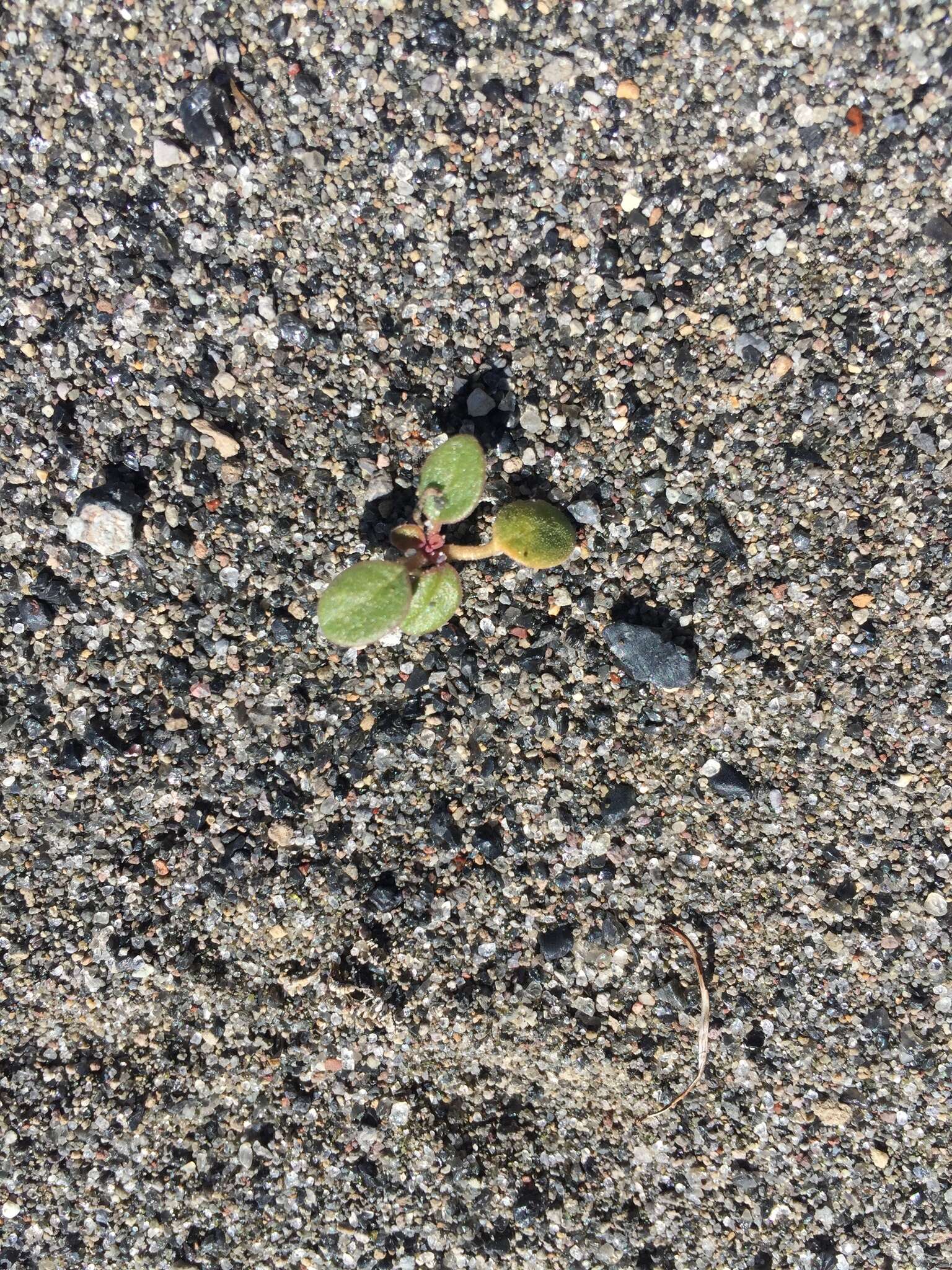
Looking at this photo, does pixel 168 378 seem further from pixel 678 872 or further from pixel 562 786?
pixel 678 872

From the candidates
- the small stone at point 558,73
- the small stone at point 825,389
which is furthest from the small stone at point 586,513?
the small stone at point 558,73

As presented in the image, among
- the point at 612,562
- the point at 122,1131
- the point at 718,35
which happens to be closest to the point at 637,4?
the point at 718,35

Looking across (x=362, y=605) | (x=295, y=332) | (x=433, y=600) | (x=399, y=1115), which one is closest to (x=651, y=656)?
(x=433, y=600)

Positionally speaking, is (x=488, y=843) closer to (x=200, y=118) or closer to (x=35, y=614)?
(x=35, y=614)

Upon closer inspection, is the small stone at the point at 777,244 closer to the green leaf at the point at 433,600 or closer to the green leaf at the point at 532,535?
the green leaf at the point at 532,535

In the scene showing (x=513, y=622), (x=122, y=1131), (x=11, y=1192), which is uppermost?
(x=513, y=622)

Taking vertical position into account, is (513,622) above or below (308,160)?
below
